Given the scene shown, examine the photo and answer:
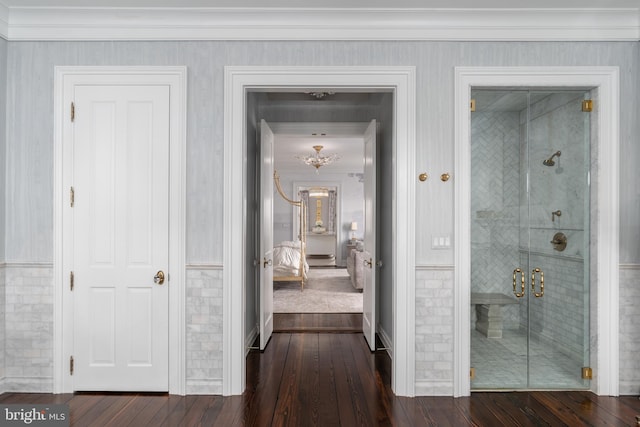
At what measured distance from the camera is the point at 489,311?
3.11 m

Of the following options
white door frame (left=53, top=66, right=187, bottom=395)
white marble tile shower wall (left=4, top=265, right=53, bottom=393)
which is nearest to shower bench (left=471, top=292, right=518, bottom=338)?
white door frame (left=53, top=66, right=187, bottom=395)

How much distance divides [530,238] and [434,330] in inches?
40.4

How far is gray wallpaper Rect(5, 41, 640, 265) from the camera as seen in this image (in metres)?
3.02

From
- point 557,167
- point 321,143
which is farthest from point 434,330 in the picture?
point 321,143

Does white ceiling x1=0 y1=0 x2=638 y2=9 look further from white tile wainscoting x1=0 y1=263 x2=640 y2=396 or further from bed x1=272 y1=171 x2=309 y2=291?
bed x1=272 y1=171 x2=309 y2=291

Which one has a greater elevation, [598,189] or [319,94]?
[319,94]

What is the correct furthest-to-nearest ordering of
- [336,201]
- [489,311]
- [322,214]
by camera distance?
[322,214] < [336,201] < [489,311]

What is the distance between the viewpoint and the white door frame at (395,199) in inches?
118

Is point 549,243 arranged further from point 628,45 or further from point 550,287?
point 628,45

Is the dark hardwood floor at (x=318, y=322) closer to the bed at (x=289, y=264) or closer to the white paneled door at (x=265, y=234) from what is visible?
the white paneled door at (x=265, y=234)

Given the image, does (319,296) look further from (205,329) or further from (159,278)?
(159,278)

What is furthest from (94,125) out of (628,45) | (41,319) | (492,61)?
(628,45)

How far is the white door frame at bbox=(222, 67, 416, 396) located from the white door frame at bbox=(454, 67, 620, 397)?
0.35 meters

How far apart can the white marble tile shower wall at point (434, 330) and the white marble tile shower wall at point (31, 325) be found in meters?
2.74
